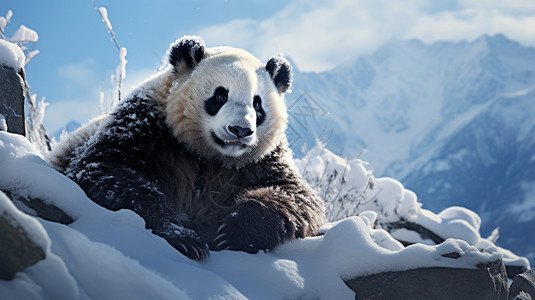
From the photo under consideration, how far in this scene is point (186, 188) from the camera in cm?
339

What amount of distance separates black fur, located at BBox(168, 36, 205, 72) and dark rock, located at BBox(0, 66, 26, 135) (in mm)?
1185

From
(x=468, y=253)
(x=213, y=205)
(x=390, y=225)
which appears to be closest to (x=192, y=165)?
(x=213, y=205)

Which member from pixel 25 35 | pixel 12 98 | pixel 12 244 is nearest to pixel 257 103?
pixel 12 98

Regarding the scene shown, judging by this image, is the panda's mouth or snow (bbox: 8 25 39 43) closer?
the panda's mouth

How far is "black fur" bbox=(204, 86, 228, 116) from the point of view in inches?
143

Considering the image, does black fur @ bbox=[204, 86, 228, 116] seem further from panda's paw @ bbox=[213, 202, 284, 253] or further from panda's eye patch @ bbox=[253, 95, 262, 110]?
panda's paw @ bbox=[213, 202, 284, 253]

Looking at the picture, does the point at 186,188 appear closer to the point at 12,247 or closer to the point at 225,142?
the point at 225,142

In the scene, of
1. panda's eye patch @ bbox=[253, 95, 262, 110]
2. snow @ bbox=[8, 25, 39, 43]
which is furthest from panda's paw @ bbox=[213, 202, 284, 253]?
snow @ bbox=[8, 25, 39, 43]

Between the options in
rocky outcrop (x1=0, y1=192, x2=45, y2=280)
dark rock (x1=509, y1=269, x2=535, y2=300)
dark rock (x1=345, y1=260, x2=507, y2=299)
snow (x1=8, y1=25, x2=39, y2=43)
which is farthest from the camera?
snow (x1=8, y1=25, x2=39, y2=43)

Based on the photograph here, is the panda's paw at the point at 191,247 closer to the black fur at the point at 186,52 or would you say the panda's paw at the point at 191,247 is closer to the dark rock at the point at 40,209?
the dark rock at the point at 40,209

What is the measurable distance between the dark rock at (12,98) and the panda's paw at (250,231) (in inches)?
74.6

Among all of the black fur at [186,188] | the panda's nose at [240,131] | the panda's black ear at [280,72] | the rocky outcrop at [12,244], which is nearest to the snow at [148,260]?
the rocky outcrop at [12,244]

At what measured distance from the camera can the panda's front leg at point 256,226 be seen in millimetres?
2822

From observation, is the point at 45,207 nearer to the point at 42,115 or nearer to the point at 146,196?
the point at 146,196
